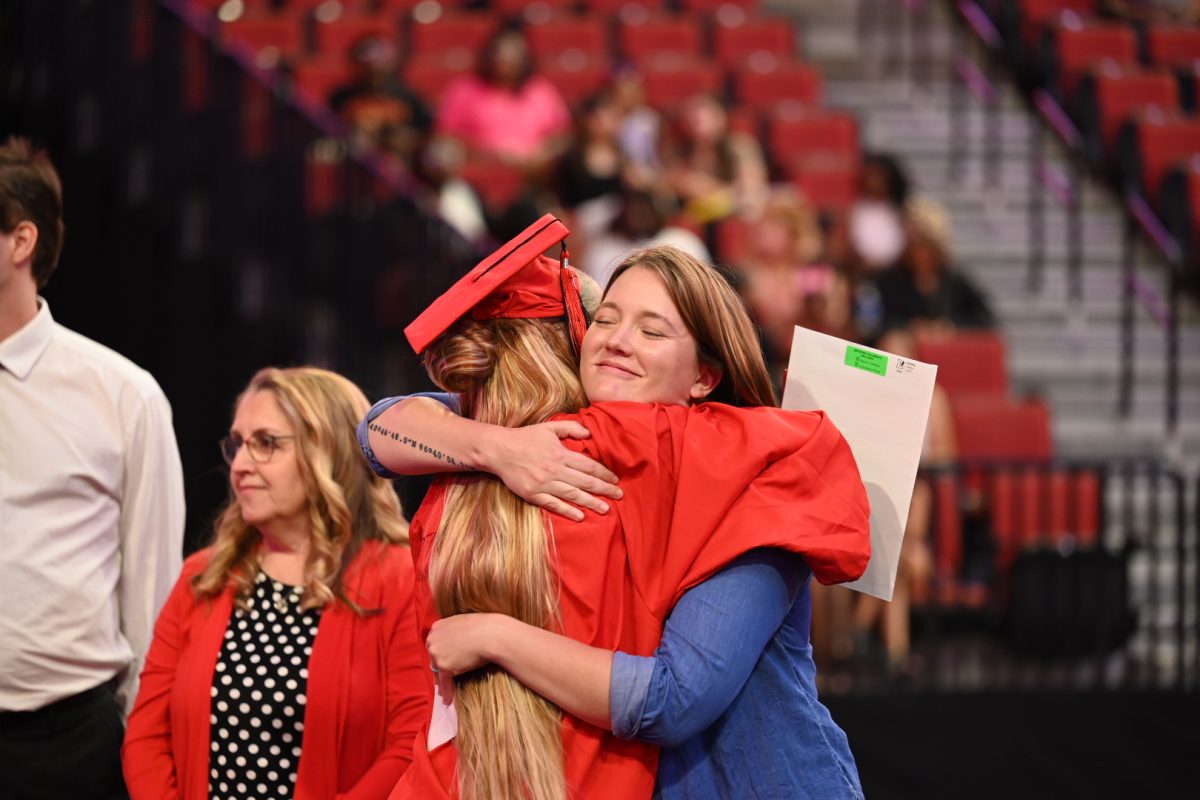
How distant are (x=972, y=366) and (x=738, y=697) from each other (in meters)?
5.42

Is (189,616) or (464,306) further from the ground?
(464,306)

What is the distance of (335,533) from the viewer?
8.71 ft

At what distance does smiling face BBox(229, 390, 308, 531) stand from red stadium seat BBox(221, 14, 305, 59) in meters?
6.60

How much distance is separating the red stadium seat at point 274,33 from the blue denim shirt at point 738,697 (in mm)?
7449

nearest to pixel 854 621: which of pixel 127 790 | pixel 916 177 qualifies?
pixel 127 790

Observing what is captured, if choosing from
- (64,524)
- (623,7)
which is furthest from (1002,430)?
(64,524)

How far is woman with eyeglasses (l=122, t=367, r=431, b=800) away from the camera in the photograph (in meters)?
2.50

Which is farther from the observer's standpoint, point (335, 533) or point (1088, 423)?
point (1088, 423)

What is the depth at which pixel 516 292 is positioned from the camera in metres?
2.12

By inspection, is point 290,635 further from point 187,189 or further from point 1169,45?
point 1169,45

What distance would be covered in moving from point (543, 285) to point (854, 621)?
12.3 ft

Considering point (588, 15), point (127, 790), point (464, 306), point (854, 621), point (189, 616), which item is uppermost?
point (588, 15)

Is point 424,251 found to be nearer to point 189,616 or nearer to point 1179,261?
point 189,616

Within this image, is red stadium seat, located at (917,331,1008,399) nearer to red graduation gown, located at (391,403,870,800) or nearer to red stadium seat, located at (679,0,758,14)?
red stadium seat, located at (679,0,758,14)
